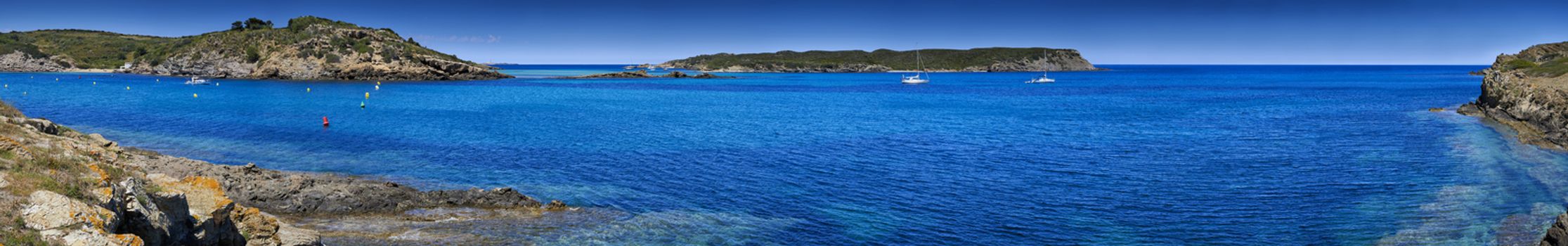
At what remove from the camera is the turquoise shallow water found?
19.0 meters

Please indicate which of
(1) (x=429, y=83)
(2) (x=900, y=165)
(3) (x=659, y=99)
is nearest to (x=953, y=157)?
(2) (x=900, y=165)

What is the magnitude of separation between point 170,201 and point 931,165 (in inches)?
902

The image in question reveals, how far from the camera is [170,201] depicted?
1024 centimetres

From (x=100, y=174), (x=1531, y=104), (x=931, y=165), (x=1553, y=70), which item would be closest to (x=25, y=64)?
(x=931, y=165)

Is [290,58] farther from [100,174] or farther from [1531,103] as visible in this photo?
→ [1531,103]

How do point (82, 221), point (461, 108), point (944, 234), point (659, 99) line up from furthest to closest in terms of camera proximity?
point (659, 99)
point (461, 108)
point (944, 234)
point (82, 221)

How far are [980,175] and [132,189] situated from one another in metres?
21.8

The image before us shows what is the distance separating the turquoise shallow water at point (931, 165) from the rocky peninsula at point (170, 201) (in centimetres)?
330

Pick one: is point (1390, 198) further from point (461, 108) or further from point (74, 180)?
point (461, 108)

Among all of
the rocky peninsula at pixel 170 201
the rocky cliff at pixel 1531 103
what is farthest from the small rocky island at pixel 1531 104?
the rocky peninsula at pixel 170 201

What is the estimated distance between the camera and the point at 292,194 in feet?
64.4

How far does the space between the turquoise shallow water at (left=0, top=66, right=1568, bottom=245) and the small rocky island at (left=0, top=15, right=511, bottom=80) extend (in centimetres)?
5990

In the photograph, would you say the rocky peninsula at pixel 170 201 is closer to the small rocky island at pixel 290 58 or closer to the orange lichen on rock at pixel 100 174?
the orange lichen on rock at pixel 100 174

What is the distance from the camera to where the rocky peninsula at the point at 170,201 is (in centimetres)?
852
